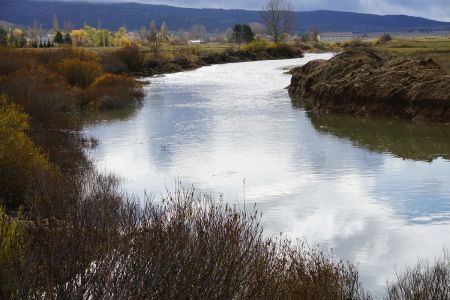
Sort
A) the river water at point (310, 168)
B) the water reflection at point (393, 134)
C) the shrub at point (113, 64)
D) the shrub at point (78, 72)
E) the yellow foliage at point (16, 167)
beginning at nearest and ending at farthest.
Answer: the river water at point (310, 168)
the yellow foliage at point (16, 167)
the water reflection at point (393, 134)
the shrub at point (78, 72)
the shrub at point (113, 64)

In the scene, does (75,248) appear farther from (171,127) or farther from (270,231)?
(171,127)

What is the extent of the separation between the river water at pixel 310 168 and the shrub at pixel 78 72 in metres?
10.3

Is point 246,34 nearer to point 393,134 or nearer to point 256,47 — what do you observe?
point 256,47

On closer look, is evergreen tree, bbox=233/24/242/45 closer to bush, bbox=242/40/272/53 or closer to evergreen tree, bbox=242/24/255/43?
evergreen tree, bbox=242/24/255/43

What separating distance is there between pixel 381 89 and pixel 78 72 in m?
26.6

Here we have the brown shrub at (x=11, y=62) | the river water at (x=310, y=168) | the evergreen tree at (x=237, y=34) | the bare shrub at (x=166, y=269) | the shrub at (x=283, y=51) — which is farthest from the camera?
the evergreen tree at (x=237, y=34)

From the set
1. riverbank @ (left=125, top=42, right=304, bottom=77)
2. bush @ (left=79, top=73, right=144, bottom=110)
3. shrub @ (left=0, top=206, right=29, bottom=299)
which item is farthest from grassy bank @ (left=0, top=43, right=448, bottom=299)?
riverbank @ (left=125, top=42, right=304, bottom=77)

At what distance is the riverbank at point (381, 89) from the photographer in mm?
38562

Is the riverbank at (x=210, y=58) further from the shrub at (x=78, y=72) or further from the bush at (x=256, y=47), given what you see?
the shrub at (x=78, y=72)

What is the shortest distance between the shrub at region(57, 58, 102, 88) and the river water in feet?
33.9

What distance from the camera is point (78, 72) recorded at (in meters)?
53.8

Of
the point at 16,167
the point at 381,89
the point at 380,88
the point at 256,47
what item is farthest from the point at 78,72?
the point at 256,47

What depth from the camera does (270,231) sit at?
16797mm

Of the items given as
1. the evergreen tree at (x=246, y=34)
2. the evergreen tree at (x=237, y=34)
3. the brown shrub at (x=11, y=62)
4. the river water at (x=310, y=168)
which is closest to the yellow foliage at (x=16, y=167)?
the river water at (x=310, y=168)
